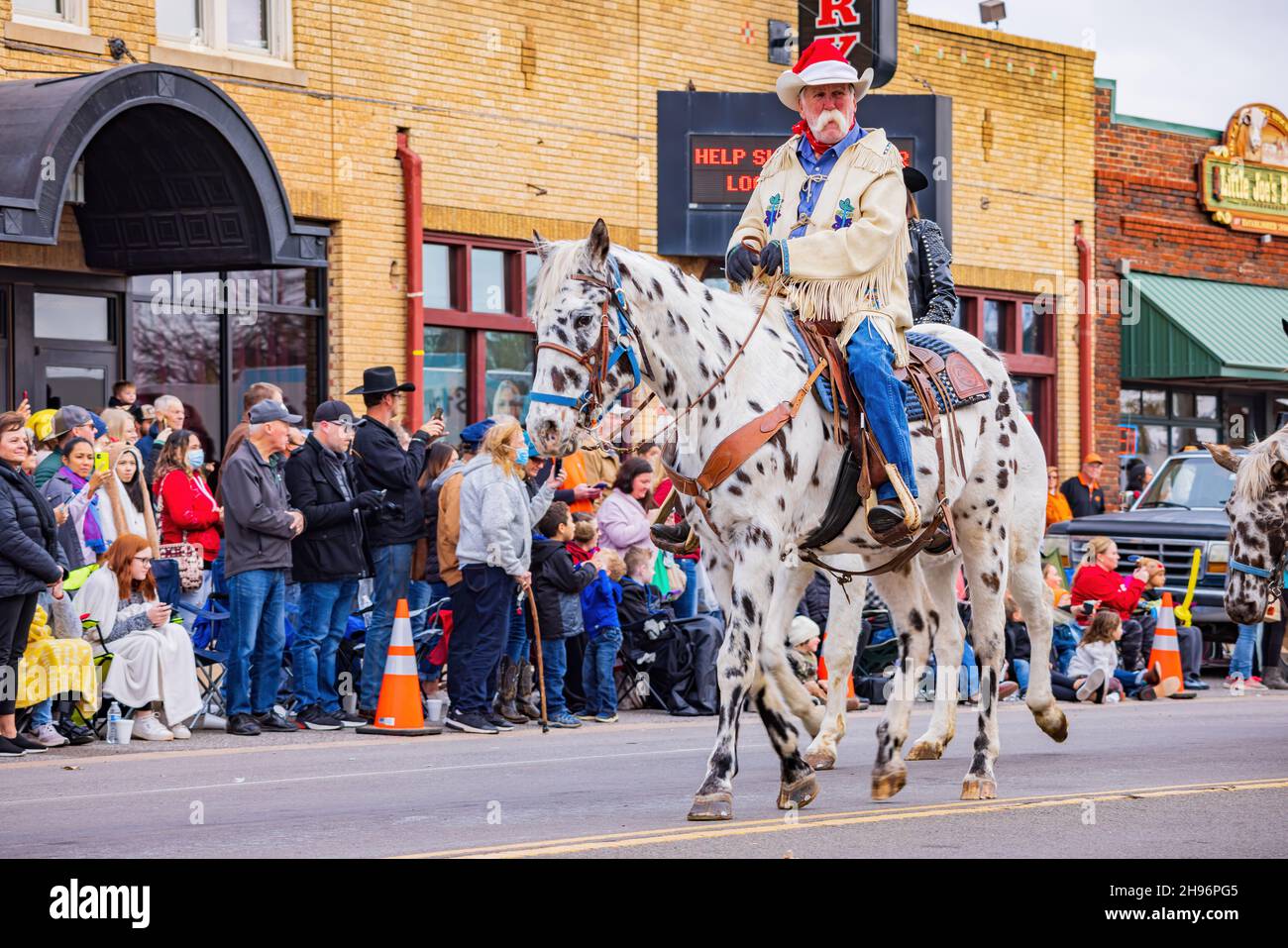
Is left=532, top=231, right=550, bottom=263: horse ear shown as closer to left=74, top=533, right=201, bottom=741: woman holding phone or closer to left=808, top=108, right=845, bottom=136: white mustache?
left=808, top=108, right=845, bottom=136: white mustache

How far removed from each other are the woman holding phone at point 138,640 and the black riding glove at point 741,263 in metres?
6.14

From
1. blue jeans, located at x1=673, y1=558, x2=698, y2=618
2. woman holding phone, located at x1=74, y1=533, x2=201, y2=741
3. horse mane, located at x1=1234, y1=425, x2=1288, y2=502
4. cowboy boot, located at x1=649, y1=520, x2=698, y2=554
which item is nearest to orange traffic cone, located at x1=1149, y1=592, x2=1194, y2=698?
blue jeans, located at x1=673, y1=558, x2=698, y2=618

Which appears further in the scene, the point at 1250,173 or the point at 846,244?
the point at 1250,173

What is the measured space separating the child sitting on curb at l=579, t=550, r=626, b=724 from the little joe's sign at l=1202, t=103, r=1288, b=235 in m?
21.3

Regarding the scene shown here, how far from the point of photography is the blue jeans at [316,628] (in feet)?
51.0

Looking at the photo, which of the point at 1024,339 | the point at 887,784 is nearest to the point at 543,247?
the point at 887,784

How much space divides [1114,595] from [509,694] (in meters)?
6.84

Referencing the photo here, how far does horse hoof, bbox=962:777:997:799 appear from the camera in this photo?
10.2 m

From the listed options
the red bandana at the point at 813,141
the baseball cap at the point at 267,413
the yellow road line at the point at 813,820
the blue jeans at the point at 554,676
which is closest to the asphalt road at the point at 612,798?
the yellow road line at the point at 813,820

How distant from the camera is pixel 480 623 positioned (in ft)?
50.5

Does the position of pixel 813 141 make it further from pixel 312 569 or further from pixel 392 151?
pixel 392 151

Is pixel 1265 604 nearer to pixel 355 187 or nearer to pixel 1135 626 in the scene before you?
pixel 1135 626

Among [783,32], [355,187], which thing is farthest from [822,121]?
[783,32]

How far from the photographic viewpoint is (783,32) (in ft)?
90.5
